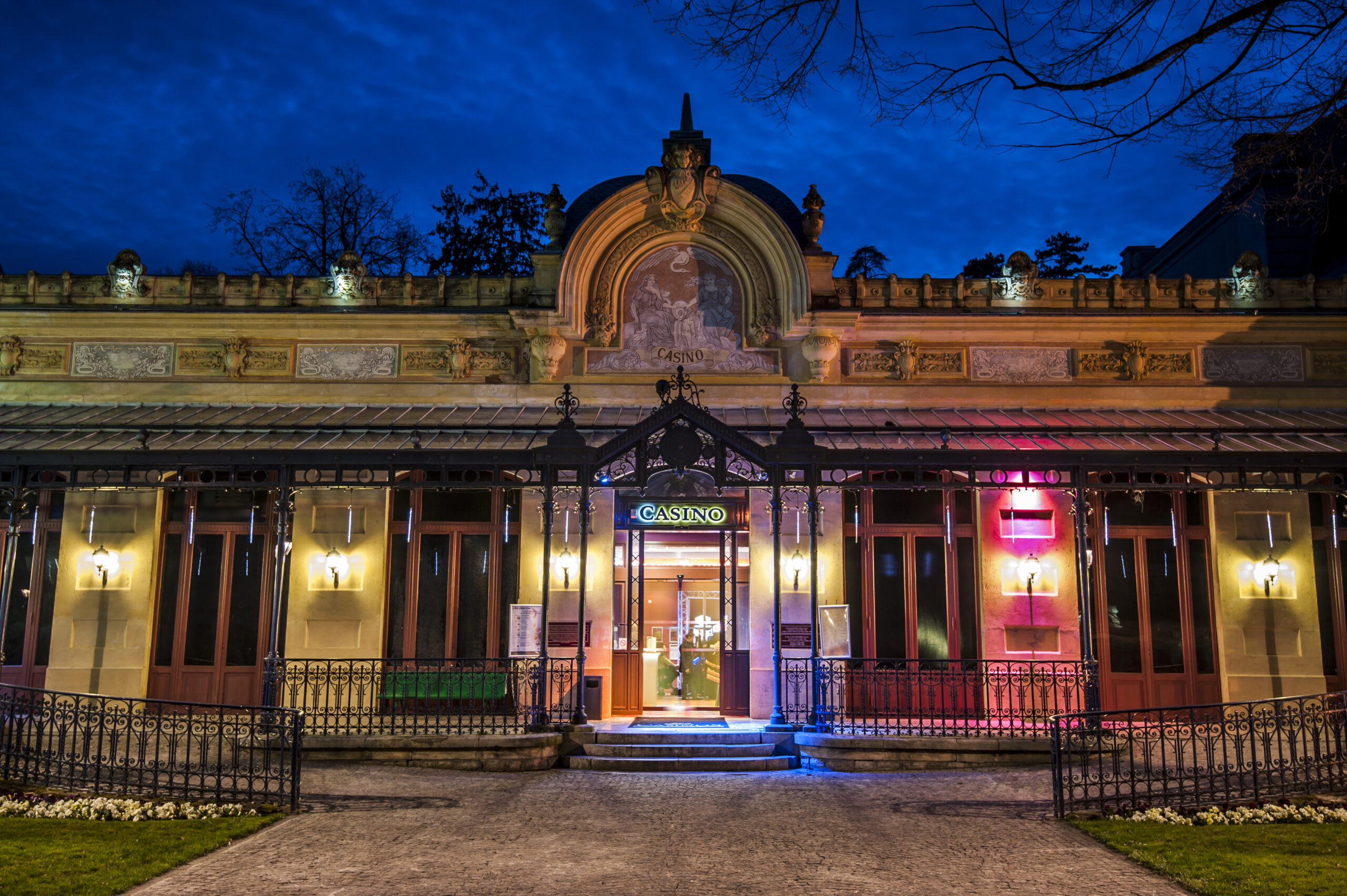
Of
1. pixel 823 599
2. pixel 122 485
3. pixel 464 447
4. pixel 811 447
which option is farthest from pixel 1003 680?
pixel 122 485

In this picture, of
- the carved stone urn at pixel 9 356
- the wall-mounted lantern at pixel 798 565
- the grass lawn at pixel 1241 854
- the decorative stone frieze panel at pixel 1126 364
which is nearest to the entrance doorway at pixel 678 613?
the wall-mounted lantern at pixel 798 565

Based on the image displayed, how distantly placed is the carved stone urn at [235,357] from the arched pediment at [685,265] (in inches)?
191

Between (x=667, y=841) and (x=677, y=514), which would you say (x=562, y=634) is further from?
(x=667, y=841)

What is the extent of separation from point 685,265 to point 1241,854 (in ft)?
34.5

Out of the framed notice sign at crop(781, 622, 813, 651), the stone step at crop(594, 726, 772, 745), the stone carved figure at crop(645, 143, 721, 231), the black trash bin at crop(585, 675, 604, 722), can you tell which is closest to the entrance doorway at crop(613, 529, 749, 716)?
the black trash bin at crop(585, 675, 604, 722)

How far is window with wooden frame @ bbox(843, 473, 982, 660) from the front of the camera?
14.3 metres

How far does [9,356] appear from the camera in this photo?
1497 centimetres

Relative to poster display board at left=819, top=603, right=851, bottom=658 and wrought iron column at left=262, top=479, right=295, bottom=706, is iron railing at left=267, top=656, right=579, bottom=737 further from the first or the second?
poster display board at left=819, top=603, right=851, bottom=658

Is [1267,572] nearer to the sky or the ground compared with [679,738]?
nearer to the sky

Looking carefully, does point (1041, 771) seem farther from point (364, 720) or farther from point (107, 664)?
point (107, 664)

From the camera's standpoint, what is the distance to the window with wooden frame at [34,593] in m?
14.4

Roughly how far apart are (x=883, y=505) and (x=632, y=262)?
17.2ft

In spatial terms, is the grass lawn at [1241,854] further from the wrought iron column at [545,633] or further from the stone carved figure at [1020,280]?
the stone carved figure at [1020,280]

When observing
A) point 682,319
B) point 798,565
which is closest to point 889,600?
point 798,565
